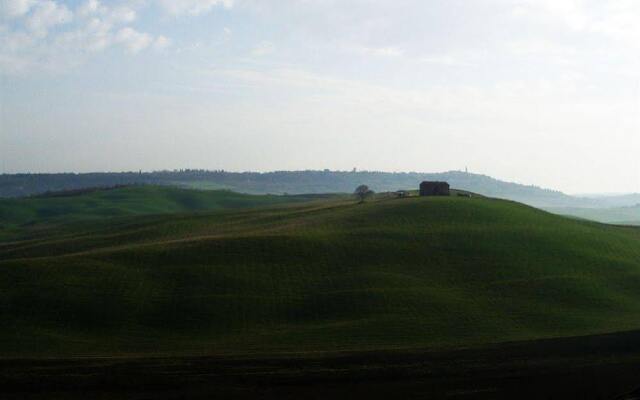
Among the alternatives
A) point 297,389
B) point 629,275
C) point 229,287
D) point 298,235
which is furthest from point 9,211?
point 297,389

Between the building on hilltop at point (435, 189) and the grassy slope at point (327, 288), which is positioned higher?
the building on hilltop at point (435, 189)

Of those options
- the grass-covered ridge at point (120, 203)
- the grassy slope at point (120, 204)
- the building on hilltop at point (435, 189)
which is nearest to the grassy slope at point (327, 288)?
the building on hilltop at point (435, 189)

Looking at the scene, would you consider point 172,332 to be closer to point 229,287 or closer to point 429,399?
point 229,287

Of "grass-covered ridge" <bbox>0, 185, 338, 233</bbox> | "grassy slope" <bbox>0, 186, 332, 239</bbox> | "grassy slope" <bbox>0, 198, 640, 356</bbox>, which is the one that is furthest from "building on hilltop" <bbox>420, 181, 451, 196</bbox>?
"grassy slope" <bbox>0, 186, 332, 239</bbox>

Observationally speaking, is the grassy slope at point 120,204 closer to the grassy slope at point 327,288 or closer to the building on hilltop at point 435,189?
the building on hilltop at point 435,189

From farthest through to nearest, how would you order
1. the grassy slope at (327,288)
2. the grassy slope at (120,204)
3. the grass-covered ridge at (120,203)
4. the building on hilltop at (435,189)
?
the grass-covered ridge at (120,203) < the grassy slope at (120,204) < the building on hilltop at (435,189) < the grassy slope at (327,288)

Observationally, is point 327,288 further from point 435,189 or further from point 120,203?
point 120,203

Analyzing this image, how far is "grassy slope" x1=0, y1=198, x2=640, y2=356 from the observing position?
38.7m

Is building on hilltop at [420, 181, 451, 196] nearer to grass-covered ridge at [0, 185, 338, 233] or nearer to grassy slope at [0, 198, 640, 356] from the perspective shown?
grassy slope at [0, 198, 640, 356]

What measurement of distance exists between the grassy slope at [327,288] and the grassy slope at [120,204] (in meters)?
65.4

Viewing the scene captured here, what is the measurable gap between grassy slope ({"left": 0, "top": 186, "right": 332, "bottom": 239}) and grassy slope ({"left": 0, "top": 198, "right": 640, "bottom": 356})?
214 ft

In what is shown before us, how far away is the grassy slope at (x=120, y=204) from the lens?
130500 mm

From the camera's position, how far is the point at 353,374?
29.6 m

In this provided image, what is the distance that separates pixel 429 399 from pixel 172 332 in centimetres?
1757
